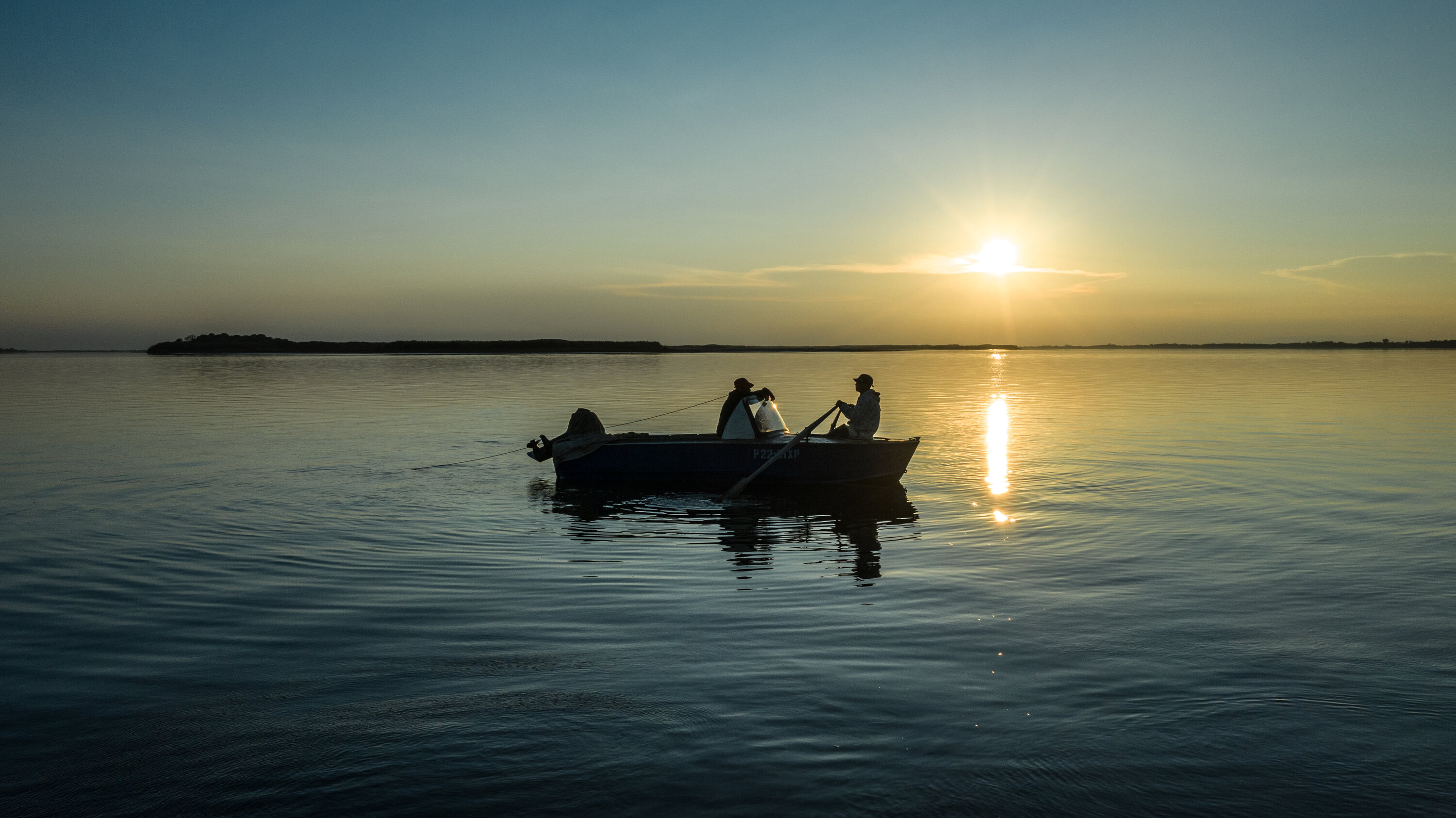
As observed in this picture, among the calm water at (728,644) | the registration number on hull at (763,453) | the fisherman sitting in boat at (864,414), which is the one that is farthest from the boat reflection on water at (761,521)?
the fisherman sitting in boat at (864,414)

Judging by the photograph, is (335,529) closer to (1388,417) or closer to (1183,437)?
(1183,437)

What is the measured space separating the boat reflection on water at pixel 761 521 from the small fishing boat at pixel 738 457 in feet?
1.07

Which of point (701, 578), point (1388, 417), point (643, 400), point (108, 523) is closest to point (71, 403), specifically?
point (643, 400)

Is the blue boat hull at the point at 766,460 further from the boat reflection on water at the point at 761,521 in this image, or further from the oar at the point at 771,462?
the boat reflection on water at the point at 761,521

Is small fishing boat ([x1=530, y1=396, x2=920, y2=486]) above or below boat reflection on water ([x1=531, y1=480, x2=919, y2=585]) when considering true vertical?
above

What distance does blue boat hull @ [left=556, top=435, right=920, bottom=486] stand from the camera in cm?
2053

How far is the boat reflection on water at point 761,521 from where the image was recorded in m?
13.8

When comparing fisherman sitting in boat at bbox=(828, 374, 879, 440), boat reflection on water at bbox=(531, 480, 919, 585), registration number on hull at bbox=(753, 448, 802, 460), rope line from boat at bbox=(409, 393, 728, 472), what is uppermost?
fisherman sitting in boat at bbox=(828, 374, 879, 440)

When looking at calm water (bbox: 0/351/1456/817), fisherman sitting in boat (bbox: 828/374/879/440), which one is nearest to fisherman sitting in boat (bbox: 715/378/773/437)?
fisherman sitting in boat (bbox: 828/374/879/440)

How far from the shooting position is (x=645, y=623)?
9719 millimetres

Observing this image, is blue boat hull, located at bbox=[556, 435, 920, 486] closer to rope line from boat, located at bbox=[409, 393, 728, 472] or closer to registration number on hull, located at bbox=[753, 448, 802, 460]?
registration number on hull, located at bbox=[753, 448, 802, 460]

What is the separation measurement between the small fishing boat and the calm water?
28.8 inches

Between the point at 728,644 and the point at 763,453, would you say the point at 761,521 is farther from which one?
the point at 728,644

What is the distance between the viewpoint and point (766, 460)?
819 inches
